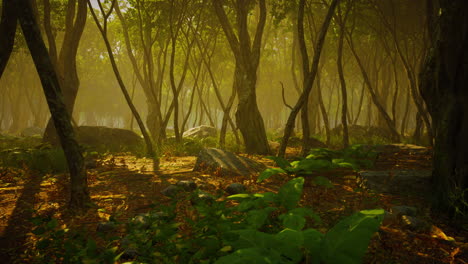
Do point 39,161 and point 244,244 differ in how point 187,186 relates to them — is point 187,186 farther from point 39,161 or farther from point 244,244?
point 39,161

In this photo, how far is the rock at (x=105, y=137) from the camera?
1095 cm

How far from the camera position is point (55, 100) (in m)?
3.28

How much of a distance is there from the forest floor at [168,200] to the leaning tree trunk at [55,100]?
0.29m

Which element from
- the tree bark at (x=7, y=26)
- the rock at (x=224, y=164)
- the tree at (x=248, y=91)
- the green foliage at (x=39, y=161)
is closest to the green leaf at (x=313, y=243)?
the rock at (x=224, y=164)

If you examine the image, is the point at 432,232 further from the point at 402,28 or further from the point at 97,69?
the point at 97,69

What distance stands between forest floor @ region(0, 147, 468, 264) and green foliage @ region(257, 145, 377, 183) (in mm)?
266

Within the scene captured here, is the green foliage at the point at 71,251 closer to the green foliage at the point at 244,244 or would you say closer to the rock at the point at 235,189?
the green foliage at the point at 244,244

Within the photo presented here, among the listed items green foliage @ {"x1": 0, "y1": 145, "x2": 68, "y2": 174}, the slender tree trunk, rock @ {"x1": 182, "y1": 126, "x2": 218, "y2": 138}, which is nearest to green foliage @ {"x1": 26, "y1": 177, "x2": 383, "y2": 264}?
green foliage @ {"x1": 0, "y1": 145, "x2": 68, "y2": 174}

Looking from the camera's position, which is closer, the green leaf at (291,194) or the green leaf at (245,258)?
the green leaf at (245,258)

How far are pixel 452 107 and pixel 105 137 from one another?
37.5ft

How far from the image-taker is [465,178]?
3.04 m

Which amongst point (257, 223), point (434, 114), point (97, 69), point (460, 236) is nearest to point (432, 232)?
point (460, 236)

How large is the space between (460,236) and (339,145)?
8650 millimetres

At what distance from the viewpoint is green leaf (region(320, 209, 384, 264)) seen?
5.82 ft
